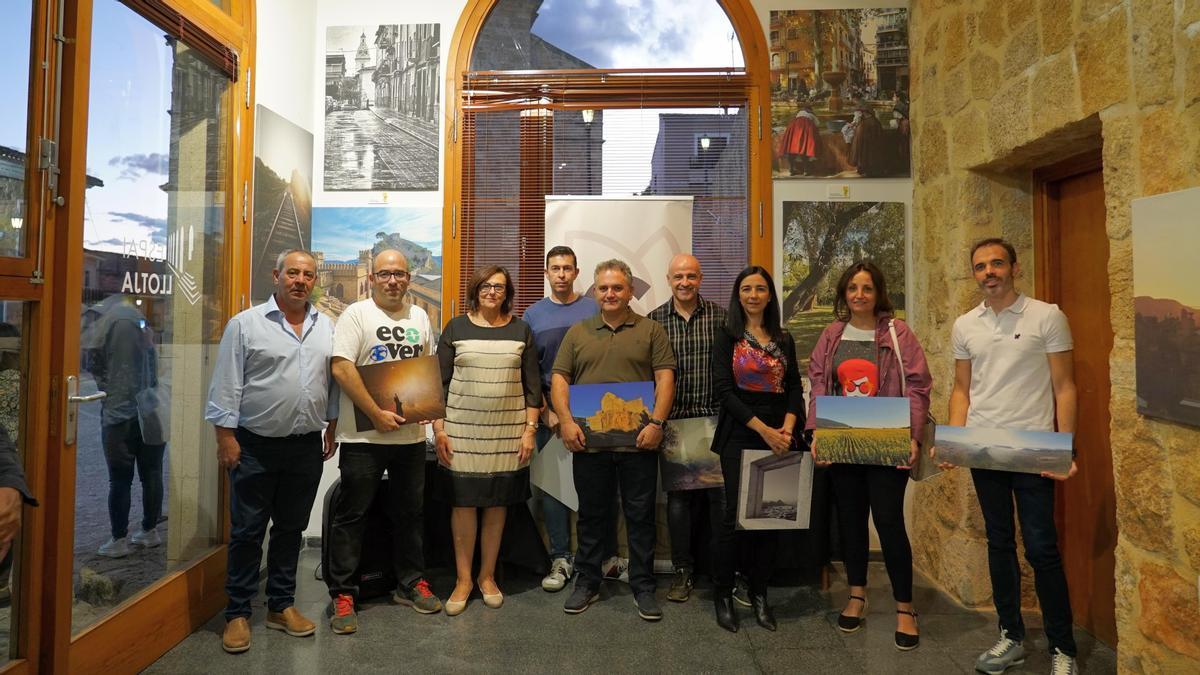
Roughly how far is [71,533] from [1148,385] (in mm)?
3429

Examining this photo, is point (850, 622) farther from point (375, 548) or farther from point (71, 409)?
point (71, 409)

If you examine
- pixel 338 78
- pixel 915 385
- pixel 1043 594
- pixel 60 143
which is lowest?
pixel 1043 594

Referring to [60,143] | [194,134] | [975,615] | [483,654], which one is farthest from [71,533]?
[975,615]

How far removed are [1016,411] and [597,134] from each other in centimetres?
267

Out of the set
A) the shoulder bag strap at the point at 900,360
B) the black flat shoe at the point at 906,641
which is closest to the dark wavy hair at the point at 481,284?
the shoulder bag strap at the point at 900,360

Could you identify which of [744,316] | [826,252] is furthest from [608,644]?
[826,252]

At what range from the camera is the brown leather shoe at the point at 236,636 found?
8.73 feet

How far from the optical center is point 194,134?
9.77 feet

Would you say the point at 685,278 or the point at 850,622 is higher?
the point at 685,278

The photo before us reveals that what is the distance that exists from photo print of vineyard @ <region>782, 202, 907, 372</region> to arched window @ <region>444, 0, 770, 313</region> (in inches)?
12.4

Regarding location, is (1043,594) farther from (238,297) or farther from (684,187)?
(238,297)

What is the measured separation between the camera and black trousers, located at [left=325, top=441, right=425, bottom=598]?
2.96 m

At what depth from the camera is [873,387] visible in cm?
273

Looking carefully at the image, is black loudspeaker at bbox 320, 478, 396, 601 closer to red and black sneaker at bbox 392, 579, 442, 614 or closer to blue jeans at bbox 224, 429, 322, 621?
red and black sneaker at bbox 392, 579, 442, 614
